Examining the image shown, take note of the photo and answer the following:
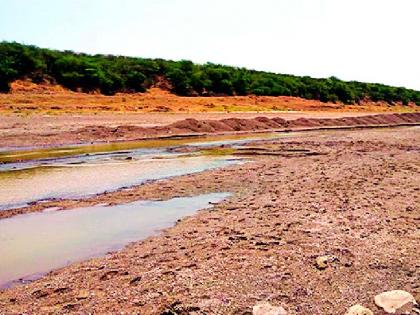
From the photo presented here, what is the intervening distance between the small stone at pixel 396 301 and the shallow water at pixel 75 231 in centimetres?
377

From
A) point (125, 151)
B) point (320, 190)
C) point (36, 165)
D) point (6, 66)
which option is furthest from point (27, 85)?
point (320, 190)

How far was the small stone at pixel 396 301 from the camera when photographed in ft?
14.5

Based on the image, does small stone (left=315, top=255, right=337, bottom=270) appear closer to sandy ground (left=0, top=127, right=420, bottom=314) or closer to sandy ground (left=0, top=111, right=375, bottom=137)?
sandy ground (left=0, top=127, right=420, bottom=314)

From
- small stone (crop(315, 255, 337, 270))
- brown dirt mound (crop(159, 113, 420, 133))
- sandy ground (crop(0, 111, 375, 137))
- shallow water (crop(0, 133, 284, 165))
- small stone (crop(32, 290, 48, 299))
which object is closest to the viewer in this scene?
small stone (crop(32, 290, 48, 299))

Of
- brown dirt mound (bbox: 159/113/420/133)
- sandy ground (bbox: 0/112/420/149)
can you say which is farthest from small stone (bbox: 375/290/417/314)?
brown dirt mound (bbox: 159/113/420/133)

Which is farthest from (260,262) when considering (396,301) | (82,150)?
(82,150)

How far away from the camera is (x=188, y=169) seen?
50.8 ft

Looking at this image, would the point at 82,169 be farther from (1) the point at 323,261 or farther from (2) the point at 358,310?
(2) the point at 358,310

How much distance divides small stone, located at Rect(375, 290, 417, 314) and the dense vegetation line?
145 ft

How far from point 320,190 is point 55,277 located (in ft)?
19.9

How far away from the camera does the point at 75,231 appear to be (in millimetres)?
8156

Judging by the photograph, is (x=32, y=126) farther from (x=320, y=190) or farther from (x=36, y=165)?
(x=320, y=190)

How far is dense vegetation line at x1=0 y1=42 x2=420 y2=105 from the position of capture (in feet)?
163

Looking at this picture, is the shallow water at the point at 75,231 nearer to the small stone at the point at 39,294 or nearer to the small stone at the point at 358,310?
the small stone at the point at 39,294
